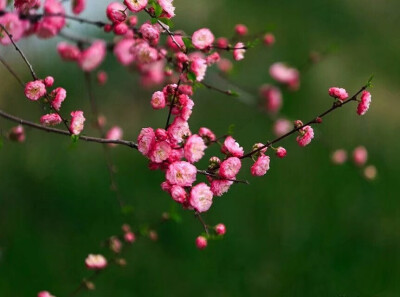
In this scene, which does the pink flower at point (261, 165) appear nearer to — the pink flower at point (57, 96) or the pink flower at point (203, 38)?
the pink flower at point (203, 38)

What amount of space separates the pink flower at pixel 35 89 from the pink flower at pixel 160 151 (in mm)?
267

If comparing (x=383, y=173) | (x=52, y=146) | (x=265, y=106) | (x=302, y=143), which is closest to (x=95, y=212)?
(x=52, y=146)

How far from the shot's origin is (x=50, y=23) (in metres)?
1.82

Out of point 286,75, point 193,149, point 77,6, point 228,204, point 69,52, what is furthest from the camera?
point 286,75

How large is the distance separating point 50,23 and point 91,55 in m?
0.39

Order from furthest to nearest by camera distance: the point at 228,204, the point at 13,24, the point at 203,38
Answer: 1. the point at 228,204
2. the point at 13,24
3. the point at 203,38

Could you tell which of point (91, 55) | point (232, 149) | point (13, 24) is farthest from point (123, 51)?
point (232, 149)

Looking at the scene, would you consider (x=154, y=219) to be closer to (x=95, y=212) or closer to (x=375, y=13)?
(x=95, y=212)

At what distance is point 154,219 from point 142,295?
0.39m

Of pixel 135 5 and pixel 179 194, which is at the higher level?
pixel 135 5

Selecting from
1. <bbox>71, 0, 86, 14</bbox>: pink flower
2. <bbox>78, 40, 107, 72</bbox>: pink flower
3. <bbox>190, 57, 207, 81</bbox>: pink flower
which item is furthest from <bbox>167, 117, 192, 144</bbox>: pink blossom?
<bbox>78, 40, 107, 72</bbox>: pink flower

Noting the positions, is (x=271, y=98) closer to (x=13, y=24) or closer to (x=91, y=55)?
(x=91, y=55)

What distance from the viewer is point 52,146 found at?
2.95m

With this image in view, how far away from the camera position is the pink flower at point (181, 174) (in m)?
1.21
